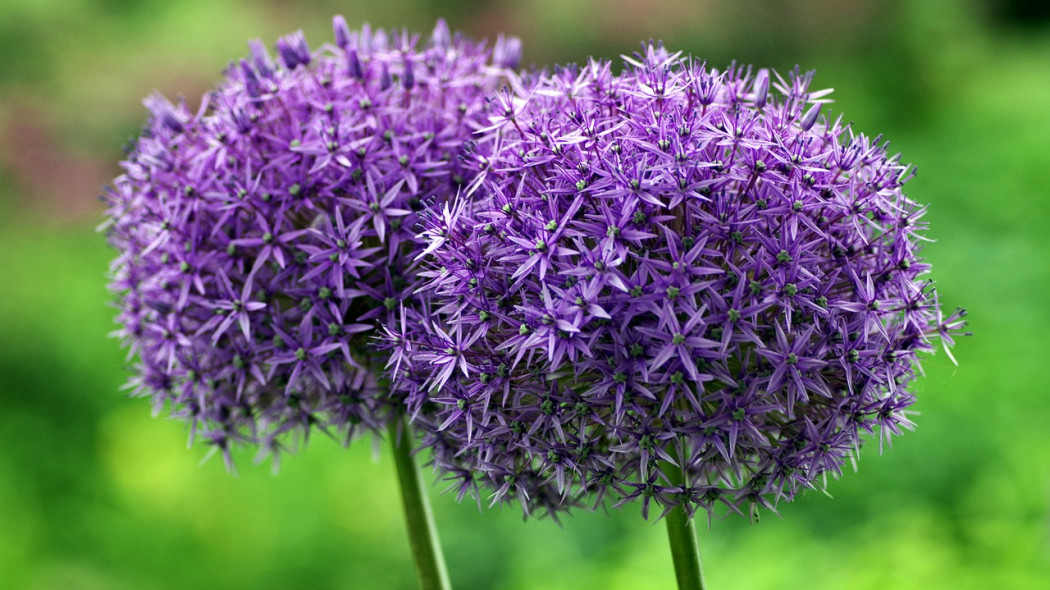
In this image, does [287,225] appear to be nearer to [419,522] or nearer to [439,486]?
[419,522]

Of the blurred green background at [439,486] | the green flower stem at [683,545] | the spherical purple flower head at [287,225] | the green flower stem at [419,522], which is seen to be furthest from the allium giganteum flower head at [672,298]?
the blurred green background at [439,486]

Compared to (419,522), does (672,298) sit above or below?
above

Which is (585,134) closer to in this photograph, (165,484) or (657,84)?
(657,84)

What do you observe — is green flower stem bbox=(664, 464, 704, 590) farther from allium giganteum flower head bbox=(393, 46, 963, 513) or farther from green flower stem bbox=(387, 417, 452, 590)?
green flower stem bbox=(387, 417, 452, 590)

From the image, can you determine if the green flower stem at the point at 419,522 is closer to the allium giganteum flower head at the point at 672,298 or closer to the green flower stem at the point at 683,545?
the allium giganteum flower head at the point at 672,298

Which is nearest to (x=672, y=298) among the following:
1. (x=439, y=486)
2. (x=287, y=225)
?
(x=287, y=225)

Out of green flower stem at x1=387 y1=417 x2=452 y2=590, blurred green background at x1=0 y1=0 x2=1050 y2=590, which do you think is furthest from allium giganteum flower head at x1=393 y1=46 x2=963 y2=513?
blurred green background at x1=0 y1=0 x2=1050 y2=590

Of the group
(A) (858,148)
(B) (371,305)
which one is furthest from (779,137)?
(B) (371,305)
